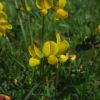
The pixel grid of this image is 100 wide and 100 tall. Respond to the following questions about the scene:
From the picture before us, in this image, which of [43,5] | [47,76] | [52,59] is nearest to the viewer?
[52,59]

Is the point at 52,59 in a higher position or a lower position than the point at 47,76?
higher

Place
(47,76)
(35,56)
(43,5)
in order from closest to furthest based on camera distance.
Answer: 1. (35,56)
2. (43,5)
3. (47,76)

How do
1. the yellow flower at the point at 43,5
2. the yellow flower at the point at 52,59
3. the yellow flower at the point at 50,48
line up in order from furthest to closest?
the yellow flower at the point at 43,5 → the yellow flower at the point at 50,48 → the yellow flower at the point at 52,59

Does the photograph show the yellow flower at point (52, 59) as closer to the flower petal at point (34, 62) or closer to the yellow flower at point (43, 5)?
the flower petal at point (34, 62)

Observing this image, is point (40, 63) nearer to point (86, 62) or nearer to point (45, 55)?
point (45, 55)

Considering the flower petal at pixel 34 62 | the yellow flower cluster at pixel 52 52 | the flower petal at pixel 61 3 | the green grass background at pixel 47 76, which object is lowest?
the green grass background at pixel 47 76

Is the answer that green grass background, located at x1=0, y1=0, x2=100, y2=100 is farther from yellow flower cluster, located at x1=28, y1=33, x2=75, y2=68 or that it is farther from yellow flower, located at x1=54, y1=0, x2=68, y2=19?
yellow flower, located at x1=54, y1=0, x2=68, y2=19

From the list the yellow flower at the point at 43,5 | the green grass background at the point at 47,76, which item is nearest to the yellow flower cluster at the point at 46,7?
the yellow flower at the point at 43,5

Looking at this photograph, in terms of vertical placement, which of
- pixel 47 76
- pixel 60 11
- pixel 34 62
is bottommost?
pixel 47 76

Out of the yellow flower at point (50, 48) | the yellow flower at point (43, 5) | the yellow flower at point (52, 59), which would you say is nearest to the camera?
the yellow flower at point (52, 59)

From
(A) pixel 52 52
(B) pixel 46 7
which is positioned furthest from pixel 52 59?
(B) pixel 46 7

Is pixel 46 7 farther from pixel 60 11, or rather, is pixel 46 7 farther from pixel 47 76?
pixel 47 76
